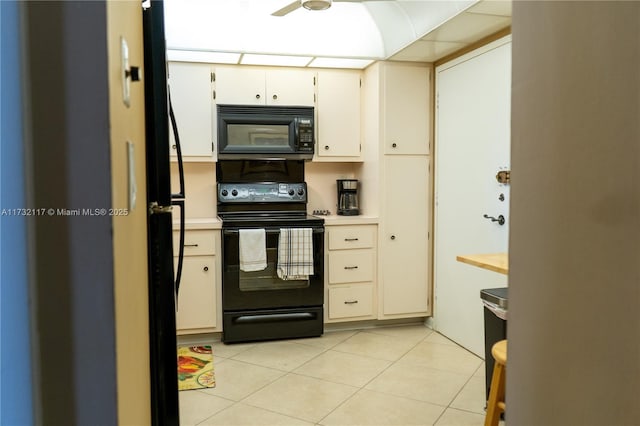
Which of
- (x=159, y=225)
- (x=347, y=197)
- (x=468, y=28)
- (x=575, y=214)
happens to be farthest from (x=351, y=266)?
(x=575, y=214)

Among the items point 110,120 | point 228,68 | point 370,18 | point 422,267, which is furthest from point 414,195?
point 110,120

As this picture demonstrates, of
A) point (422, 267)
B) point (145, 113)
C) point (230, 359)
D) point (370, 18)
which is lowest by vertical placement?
point (230, 359)

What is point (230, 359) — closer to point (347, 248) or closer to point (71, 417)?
point (347, 248)

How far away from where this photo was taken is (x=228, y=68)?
380 cm

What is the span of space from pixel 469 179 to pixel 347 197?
3.51 feet

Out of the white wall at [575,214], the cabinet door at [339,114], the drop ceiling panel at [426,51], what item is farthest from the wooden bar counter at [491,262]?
the cabinet door at [339,114]

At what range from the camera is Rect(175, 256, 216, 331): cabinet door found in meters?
3.57

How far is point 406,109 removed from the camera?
3.87m

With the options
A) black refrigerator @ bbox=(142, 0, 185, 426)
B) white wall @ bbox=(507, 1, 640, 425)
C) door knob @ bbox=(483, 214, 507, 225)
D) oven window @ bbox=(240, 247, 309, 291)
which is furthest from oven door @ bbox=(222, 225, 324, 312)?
white wall @ bbox=(507, 1, 640, 425)

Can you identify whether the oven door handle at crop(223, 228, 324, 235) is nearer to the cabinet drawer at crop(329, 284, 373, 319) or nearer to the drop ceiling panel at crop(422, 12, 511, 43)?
the cabinet drawer at crop(329, 284, 373, 319)

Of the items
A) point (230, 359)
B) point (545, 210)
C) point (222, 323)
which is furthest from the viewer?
point (222, 323)

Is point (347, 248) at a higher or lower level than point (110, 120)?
lower

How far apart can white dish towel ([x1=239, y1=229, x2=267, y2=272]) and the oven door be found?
0.04 m

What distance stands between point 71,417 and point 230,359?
2714 mm
